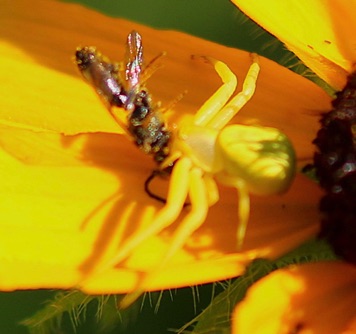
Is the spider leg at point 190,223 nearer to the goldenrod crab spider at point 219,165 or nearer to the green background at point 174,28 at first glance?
the goldenrod crab spider at point 219,165

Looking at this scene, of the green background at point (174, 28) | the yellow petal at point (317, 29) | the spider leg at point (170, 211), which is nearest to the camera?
the spider leg at point (170, 211)

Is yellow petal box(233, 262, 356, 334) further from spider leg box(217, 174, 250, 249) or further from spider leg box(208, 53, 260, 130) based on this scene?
spider leg box(208, 53, 260, 130)

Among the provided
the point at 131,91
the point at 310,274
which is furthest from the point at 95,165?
the point at 310,274

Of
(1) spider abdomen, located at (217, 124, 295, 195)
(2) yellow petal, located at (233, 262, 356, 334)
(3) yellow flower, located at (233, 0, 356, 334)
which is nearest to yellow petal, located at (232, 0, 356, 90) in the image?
(3) yellow flower, located at (233, 0, 356, 334)

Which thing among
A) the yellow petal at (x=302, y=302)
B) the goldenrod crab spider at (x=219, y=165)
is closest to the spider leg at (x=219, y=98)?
the goldenrod crab spider at (x=219, y=165)

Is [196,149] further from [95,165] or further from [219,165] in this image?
[95,165]

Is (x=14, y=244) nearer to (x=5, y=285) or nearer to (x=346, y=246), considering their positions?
(x=5, y=285)
